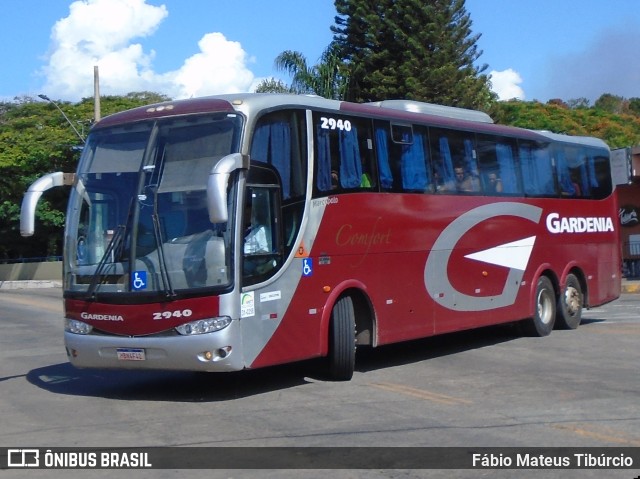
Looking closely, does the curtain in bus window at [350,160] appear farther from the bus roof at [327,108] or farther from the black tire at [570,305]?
the black tire at [570,305]

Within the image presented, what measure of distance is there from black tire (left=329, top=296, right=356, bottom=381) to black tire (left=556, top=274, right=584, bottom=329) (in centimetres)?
657

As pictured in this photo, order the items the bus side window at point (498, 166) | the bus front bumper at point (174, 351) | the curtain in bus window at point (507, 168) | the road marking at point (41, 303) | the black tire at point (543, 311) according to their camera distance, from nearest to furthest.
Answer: the bus front bumper at point (174, 351) < the bus side window at point (498, 166) < the curtain in bus window at point (507, 168) < the black tire at point (543, 311) < the road marking at point (41, 303)

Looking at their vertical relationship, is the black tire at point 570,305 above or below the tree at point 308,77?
below

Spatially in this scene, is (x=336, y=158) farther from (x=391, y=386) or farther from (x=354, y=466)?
(x=354, y=466)

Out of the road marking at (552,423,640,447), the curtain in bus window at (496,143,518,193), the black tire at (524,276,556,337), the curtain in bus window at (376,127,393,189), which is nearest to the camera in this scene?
the road marking at (552,423,640,447)

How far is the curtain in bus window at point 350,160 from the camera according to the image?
463 inches

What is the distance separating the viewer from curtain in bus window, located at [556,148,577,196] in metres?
17.0

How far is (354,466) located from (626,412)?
349 centimetres

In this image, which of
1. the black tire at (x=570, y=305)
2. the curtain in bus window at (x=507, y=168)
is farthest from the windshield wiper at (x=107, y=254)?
the black tire at (x=570, y=305)

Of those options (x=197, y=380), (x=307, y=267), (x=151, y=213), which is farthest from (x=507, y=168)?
(x=151, y=213)

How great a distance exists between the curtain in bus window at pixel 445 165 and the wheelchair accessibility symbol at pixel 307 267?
347cm

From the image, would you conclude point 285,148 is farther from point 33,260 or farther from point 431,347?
point 33,260

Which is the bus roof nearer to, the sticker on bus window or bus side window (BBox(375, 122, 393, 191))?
bus side window (BBox(375, 122, 393, 191))

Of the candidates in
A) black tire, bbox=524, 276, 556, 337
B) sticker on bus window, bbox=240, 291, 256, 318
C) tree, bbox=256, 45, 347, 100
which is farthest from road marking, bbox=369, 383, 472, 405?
tree, bbox=256, 45, 347, 100
